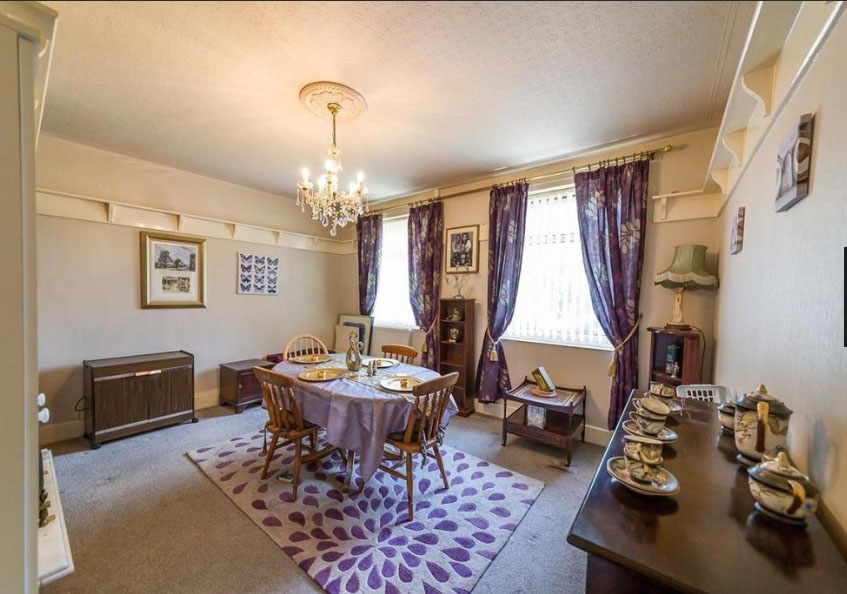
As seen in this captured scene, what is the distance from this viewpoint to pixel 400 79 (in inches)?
73.0

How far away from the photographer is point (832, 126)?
86 cm

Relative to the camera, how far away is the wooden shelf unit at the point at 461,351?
11.6ft

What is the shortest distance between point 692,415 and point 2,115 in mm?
2466

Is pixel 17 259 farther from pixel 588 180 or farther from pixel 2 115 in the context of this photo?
pixel 588 180

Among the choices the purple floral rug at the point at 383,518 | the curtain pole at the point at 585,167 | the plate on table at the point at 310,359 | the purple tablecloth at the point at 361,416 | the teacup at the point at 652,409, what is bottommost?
the purple floral rug at the point at 383,518

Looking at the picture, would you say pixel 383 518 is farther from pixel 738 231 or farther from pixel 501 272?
pixel 738 231

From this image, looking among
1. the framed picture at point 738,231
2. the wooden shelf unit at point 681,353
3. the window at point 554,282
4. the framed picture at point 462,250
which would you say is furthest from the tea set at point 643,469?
the framed picture at point 462,250

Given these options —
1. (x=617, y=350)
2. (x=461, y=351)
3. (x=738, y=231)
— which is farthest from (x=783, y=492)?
(x=461, y=351)

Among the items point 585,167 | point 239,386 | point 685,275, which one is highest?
point 585,167

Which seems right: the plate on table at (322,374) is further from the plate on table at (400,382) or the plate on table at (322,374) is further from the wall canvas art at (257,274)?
the wall canvas art at (257,274)

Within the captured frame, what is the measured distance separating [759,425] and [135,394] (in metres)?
4.08

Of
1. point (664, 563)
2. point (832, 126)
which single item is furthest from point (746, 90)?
point (664, 563)

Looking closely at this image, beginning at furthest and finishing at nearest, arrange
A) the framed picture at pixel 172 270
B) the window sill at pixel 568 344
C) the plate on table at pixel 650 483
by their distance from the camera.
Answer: the framed picture at pixel 172 270, the window sill at pixel 568 344, the plate on table at pixel 650 483

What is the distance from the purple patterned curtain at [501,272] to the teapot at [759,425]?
2.19 meters
